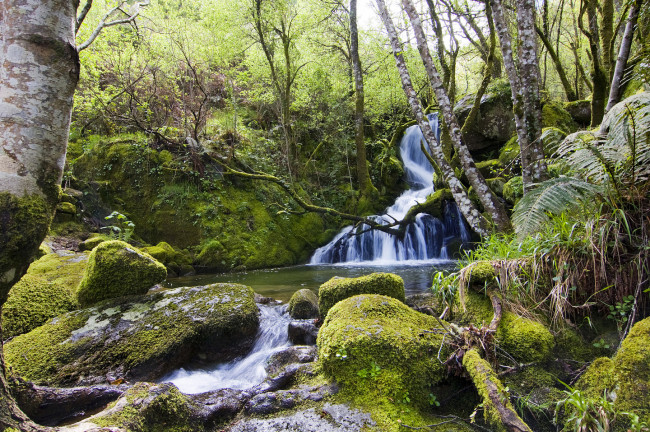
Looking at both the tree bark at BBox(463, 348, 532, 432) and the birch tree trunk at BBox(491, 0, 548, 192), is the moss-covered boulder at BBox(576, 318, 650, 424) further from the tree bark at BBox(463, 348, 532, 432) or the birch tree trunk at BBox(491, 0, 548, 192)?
the birch tree trunk at BBox(491, 0, 548, 192)

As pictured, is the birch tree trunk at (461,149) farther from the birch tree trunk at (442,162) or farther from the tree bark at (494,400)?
the tree bark at (494,400)

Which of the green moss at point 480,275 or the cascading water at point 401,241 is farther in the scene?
the cascading water at point 401,241

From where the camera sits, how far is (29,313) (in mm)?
4156

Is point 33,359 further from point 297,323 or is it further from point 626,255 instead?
point 626,255

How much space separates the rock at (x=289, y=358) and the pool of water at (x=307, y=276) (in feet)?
10.3

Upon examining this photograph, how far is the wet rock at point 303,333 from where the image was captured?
14.5ft

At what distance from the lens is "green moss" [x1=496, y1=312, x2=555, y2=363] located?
2.56 meters

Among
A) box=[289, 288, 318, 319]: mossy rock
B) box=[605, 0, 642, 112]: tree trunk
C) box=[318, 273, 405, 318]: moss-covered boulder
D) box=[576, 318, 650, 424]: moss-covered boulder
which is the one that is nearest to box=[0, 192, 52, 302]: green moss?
box=[318, 273, 405, 318]: moss-covered boulder

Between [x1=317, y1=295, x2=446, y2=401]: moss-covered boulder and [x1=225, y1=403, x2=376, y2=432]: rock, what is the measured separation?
0.20 metres

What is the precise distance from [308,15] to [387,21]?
7697 millimetres

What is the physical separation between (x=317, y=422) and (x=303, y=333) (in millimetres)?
2262

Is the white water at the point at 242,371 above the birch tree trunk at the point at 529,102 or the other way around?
the other way around

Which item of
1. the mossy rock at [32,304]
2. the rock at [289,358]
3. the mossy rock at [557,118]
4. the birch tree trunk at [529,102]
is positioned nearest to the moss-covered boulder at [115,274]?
the mossy rock at [32,304]

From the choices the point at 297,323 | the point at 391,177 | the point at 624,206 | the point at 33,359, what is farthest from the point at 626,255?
the point at 391,177
